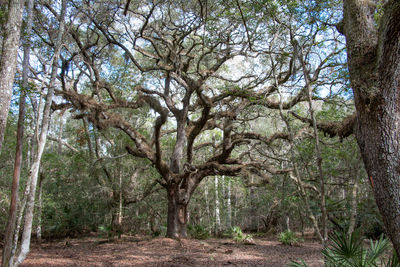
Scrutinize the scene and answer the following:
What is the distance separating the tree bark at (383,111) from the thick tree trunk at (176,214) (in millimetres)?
8066

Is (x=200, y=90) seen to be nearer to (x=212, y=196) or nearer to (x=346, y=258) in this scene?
(x=346, y=258)

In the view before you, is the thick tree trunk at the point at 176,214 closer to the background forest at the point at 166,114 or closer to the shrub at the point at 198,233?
the background forest at the point at 166,114

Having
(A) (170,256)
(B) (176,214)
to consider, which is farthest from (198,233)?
(A) (170,256)

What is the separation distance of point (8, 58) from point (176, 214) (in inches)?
309

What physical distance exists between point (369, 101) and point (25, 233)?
6.88 m

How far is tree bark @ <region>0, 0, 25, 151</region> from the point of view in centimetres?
454

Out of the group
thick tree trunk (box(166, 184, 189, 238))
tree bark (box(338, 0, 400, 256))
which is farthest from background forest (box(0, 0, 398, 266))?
tree bark (box(338, 0, 400, 256))

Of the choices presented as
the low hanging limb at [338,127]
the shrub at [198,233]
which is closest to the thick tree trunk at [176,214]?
the shrub at [198,233]

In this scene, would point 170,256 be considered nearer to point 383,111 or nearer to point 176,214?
point 176,214

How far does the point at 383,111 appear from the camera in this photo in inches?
136

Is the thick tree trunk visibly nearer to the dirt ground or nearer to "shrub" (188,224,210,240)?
the dirt ground

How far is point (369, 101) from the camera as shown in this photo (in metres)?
3.56

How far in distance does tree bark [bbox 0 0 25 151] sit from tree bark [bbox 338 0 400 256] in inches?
207

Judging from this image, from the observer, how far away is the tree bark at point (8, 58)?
454cm
